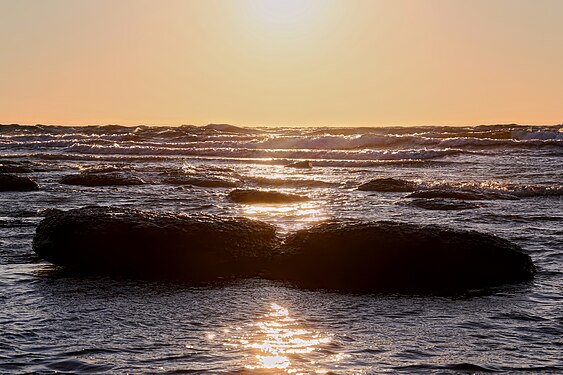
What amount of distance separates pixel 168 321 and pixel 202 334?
54 centimetres

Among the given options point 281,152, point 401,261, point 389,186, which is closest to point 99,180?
point 389,186

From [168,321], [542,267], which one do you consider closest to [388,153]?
[542,267]

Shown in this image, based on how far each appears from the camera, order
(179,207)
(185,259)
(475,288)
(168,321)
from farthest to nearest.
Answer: (179,207) < (185,259) < (475,288) < (168,321)

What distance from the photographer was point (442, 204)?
48.1 feet

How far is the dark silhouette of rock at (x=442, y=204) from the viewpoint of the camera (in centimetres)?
1431

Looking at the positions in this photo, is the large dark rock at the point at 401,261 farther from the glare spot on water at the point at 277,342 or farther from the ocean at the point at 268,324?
the glare spot on water at the point at 277,342

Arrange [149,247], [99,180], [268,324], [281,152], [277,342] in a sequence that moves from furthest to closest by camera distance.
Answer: [281,152] → [99,180] → [149,247] → [268,324] → [277,342]

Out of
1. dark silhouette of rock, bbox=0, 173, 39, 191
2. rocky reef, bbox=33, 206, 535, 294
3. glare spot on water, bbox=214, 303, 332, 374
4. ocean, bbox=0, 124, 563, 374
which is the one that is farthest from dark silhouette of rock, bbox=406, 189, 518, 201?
glare spot on water, bbox=214, 303, 332, 374

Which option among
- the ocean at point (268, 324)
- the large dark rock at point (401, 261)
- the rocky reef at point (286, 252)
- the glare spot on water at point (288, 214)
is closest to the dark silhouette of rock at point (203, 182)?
the glare spot on water at point (288, 214)

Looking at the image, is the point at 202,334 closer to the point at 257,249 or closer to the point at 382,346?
the point at 382,346

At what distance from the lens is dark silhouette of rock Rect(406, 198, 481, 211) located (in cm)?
1431

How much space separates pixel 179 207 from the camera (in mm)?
15078

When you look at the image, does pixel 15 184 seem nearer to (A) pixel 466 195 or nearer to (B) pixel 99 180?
(B) pixel 99 180

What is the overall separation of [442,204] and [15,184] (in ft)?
38.7
